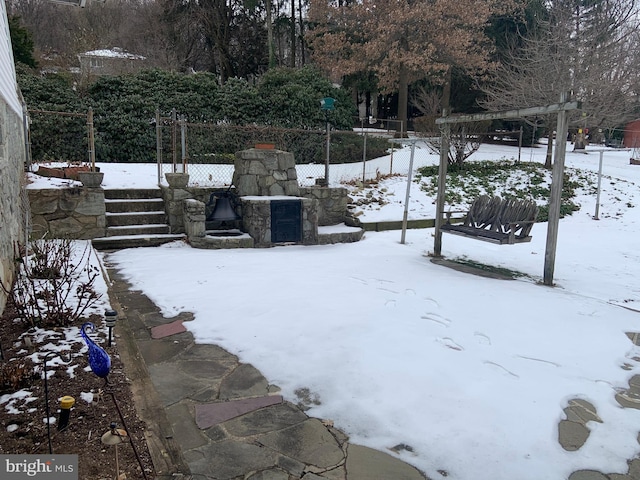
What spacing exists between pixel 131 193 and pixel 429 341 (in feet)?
21.0

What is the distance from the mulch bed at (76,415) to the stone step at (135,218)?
479 centimetres

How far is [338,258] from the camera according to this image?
7.22m

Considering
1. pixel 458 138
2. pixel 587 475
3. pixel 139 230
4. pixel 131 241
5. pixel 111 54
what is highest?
pixel 111 54

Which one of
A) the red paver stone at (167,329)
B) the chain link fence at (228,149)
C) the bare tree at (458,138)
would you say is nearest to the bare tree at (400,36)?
the bare tree at (458,138)

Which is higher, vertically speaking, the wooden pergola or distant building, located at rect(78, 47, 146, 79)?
distant building, located at rect(78, 47, 146, 79)

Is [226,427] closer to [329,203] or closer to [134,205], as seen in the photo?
[134,205]

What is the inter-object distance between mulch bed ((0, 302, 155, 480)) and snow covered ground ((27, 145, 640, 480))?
101 centimetres

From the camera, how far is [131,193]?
829 cm

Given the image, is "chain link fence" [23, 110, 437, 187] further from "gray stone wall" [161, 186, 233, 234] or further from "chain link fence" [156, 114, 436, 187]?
"gray stone wall" [161, 186, 233, 234]

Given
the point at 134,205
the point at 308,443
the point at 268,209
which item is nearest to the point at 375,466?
the point at 308,443

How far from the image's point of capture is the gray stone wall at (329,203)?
965 cm

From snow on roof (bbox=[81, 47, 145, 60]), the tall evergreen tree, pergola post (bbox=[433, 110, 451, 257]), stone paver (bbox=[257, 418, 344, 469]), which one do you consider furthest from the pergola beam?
snow on roof (bbox=[81, 47, 145, 60])

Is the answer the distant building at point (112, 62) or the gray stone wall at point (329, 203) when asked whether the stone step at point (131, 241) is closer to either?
the gray stone wall at point (329, 203)

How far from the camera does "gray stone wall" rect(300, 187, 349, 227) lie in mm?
9648
